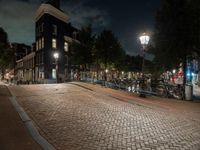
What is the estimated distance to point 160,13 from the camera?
24.5 meters

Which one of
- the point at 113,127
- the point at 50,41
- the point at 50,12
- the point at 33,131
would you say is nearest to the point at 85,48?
the point at 50,41

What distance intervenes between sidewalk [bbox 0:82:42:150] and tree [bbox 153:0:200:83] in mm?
17126

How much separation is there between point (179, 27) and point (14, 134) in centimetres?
1900

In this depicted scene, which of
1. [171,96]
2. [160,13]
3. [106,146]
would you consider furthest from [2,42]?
[106,146]

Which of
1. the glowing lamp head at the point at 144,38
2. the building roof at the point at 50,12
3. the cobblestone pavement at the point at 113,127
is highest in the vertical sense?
the building roof at the point at 50,12

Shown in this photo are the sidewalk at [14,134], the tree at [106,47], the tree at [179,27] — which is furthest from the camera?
the tree at [106,47]

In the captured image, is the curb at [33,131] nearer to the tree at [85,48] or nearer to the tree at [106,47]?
the tree at [85,48]

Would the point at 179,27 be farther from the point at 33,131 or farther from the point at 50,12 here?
the point at 50,12

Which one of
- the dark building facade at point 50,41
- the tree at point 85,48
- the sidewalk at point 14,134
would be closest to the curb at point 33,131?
the sidewalk at point 14,134

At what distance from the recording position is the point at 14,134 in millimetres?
8195

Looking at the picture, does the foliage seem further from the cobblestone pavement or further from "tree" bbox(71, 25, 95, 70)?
"tree" bbox(71, 25, 95, 70)

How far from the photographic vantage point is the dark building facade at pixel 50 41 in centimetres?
4656

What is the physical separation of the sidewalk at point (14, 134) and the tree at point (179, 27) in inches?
674

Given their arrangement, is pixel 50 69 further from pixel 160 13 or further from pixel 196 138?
pixel 196 138
